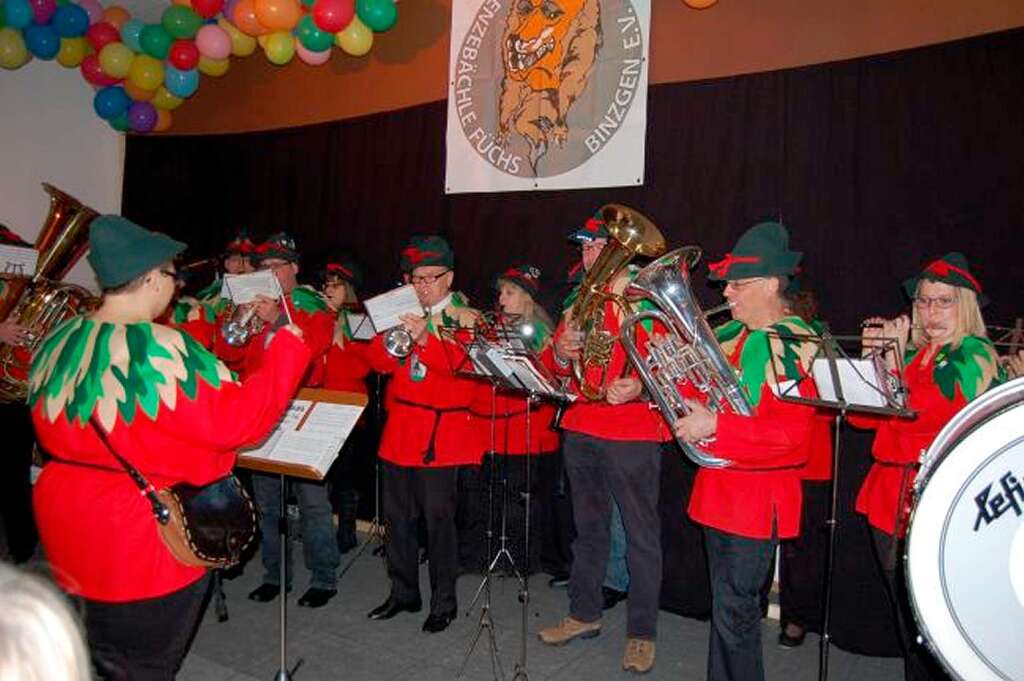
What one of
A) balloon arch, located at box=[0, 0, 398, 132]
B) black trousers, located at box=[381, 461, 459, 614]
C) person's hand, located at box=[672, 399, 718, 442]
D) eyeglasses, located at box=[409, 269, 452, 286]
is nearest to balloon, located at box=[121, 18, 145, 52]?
balloon arch, located at box=[0, 0, 398, 132]

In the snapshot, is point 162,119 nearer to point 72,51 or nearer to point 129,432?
point 72,51

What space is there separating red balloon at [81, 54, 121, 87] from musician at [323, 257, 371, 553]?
280cm

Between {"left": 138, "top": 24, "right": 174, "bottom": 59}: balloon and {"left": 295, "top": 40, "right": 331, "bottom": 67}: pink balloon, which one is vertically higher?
{"left": 138, "top": 24, "right": 174, "bottom": 59}: balloon

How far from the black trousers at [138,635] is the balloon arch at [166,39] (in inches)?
170

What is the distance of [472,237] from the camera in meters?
5.67

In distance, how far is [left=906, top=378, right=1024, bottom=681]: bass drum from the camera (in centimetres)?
188

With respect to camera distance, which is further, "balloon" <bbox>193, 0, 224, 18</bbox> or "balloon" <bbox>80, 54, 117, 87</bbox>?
"balloon" <bbox>80, 54, 117, 87</bbox>

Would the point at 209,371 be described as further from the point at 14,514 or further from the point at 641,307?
the point at 14,514

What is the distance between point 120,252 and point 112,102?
5.23 metres

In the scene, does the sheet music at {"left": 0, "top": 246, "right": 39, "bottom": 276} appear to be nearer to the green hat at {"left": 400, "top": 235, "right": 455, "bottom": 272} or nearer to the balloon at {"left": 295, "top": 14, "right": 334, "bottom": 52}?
the green hat at {"left": 400, "top": 235, "right": 455, "bottom": 272}

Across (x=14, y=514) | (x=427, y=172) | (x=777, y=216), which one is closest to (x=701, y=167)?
(x=777, y=216)

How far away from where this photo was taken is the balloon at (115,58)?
6.39 m

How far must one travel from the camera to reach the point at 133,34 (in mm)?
6453

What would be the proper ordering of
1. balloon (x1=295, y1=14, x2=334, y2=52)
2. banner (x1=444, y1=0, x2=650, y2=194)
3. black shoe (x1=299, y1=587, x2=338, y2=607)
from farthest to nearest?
1. balloon (x1=295, y1=14, x2=334, y2=52)
2. banner (x1=444, y1=0, x2=650, y2=194)
3. black shoe (x1=299, y1=587, x2=338, y2=607)
